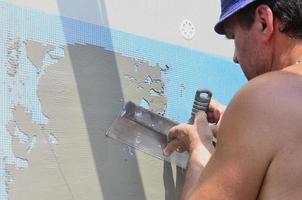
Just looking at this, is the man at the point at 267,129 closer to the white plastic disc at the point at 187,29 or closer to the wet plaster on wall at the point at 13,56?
the wet plaster on wall at the point at 13,56

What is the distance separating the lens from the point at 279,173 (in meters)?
1.11

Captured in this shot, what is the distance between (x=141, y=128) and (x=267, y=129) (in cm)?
93

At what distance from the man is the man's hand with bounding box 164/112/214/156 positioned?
1.49ft

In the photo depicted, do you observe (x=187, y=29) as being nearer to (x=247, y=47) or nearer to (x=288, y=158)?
(x=247, y=47)

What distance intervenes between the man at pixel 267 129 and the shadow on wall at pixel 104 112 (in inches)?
30.3

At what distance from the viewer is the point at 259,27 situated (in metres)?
1.34

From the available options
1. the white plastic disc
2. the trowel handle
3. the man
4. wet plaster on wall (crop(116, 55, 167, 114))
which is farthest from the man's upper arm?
the white plastic disc

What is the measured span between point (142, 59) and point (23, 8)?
540mm

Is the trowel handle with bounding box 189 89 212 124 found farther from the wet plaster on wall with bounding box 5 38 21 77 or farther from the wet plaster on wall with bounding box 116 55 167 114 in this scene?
the wet plaster on wall with bounding box 5 38 21 77

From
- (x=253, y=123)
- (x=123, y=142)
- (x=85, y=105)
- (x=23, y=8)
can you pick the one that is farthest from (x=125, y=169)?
(x=253, y=123)

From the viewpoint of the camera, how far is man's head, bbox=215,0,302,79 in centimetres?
130

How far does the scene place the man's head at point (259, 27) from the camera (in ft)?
4.27

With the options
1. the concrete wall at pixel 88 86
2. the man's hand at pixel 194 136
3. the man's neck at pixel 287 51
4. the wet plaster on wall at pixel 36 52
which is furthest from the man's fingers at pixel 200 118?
the wet plaster on wall at pixel 36 52

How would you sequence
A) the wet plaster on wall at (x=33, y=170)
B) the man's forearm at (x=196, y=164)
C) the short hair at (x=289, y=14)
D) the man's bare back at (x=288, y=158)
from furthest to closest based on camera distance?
1. the wet plaster on wall at (x=33, y=170)
2. the man's forearm at (x=196, y=164)
3. the short hair at (x=289, y=14)
4. the man's bare back at (x=288, y=158)
